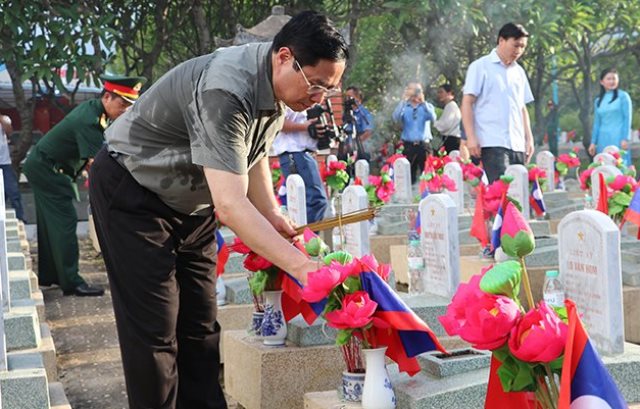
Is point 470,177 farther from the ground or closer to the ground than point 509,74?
closer to the ground

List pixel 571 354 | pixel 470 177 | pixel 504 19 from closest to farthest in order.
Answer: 1. pixel 571 354
2. pixel 470 177
3. pixel 504 19

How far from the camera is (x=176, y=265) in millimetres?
3854

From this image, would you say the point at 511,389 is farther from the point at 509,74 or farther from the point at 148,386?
the point at 509,74

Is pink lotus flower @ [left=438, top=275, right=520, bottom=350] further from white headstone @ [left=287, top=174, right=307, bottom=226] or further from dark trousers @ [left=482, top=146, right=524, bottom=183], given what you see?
white headstone @ [left=287, top=174, right=307, bottom=226]

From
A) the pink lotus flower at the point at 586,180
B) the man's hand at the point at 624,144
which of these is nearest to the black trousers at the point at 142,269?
the pink lotus flower at the point at 586,180

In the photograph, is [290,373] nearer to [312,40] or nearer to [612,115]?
[312,40]

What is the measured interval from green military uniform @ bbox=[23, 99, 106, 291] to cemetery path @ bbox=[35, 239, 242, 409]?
29 cm

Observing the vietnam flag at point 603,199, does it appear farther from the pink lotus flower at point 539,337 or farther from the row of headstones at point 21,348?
the pink lotus flower at point 539,337

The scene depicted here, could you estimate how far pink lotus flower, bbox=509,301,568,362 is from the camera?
→ 8.84ft

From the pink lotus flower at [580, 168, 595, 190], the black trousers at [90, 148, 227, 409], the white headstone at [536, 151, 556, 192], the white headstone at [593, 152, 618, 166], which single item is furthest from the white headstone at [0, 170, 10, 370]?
the white headstone at [536, 151, 556, 192]

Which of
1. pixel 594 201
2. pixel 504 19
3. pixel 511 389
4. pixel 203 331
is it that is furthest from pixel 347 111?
pixel 511 389

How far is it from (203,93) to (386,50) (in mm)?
19532

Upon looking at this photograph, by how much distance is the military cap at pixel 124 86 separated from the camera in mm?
7383

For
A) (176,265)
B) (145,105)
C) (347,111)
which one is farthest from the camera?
(347,111)
